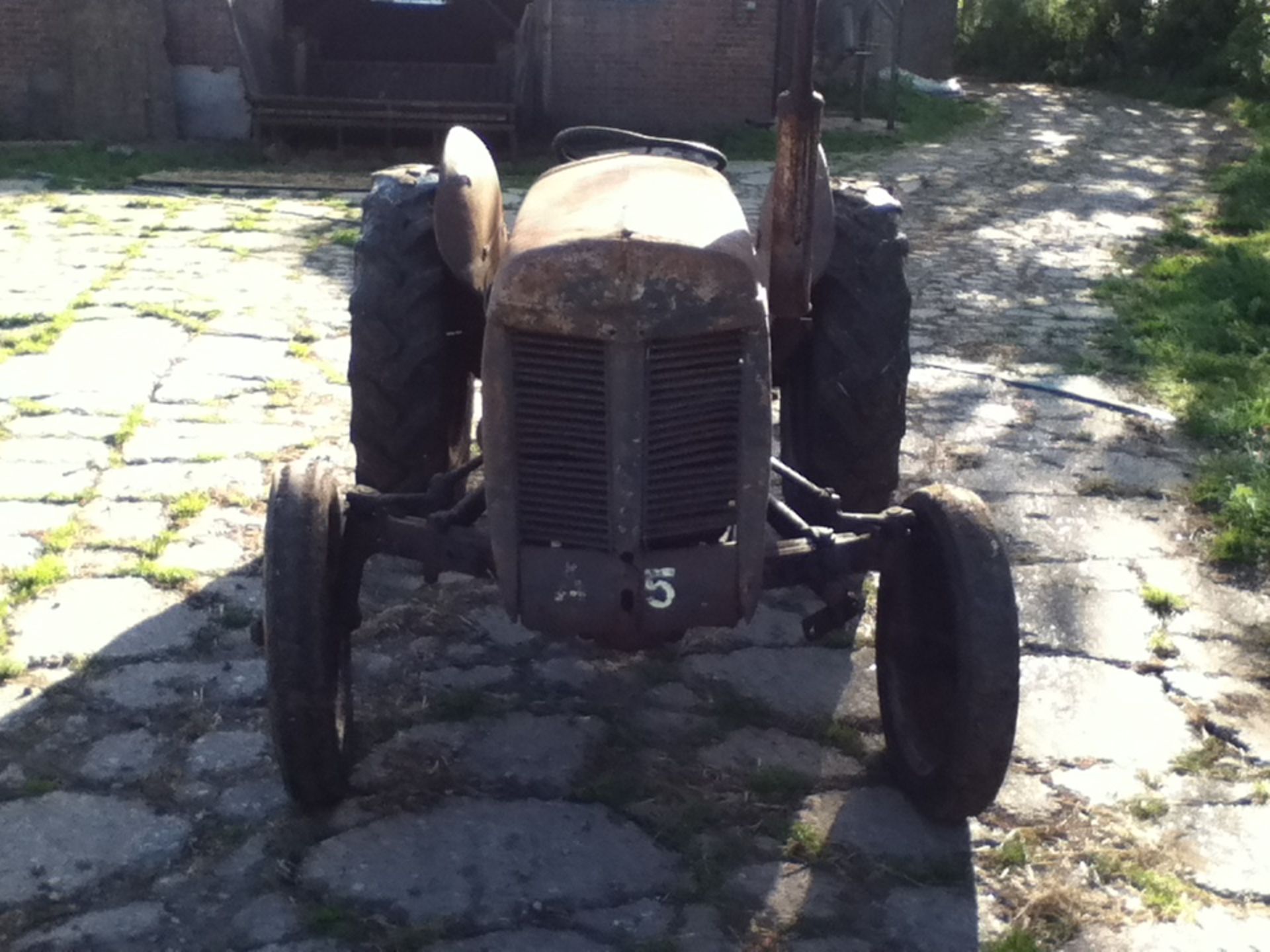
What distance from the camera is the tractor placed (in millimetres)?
3117

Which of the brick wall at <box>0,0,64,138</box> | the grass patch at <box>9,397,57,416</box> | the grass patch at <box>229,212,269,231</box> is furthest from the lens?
the brick wall at <box>0,0,64,138</box>

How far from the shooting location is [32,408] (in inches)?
233

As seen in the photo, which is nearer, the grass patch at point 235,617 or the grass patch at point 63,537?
the grass patch at point 235,617

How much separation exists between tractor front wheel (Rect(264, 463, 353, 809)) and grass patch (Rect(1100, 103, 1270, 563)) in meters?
3.09

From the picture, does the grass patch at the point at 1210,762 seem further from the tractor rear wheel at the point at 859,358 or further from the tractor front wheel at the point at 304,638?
the tractor front wheel at the point at 304,638

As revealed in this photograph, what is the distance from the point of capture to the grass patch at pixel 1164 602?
4531mm

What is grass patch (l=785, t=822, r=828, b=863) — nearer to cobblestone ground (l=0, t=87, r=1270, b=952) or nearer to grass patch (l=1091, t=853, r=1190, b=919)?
cobblestone ground (l=0, t=87, r=1270, b=952)

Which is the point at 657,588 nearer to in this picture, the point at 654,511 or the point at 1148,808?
the point at 654,511

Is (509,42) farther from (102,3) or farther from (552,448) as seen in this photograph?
(552,448)

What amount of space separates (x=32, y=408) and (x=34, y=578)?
1675 mm

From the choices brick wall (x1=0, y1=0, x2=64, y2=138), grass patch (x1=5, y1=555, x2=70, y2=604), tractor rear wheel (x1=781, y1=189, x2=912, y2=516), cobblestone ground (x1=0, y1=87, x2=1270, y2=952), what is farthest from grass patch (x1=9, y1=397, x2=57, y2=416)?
brick wall (x1=0, y1=0, x2=64, y2=138)

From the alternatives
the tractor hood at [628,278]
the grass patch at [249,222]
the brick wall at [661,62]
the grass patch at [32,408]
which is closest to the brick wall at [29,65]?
the grass patch at [249,222]

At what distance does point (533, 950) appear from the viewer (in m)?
2.93

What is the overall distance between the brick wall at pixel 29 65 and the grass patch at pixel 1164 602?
1169 centimetres
